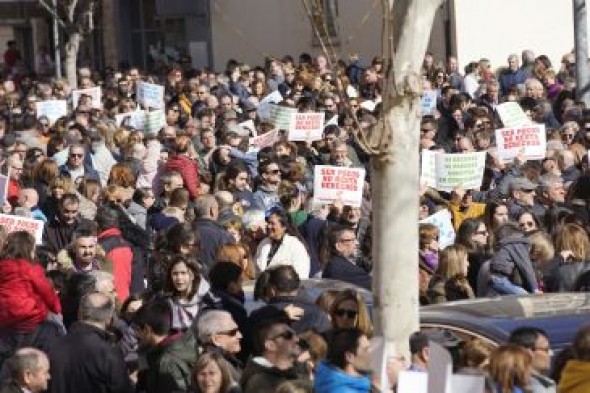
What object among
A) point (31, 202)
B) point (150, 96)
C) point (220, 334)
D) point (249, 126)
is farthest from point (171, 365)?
point (150, 96)

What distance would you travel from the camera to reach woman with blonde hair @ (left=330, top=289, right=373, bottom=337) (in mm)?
12156

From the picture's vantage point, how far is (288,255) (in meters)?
16.4

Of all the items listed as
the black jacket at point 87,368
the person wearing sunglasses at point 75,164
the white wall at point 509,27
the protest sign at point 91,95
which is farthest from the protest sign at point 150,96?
the black jacket at point 87,368

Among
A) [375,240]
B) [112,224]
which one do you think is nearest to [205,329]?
[375,240]

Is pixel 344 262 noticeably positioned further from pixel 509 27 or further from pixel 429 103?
pixel 509 27

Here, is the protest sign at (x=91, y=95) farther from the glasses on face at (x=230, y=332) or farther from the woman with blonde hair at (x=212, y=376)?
the woman with blonde hair at (x=212, y=376)

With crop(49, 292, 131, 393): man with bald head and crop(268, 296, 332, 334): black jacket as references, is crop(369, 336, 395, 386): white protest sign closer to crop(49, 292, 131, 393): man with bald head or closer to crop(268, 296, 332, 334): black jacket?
crop(268, 296, 332, 334): black jacket

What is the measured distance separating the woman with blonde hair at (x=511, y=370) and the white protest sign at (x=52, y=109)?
17798 mm

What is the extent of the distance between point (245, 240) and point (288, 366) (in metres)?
6.04

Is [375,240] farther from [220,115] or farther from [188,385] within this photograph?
[220,115]

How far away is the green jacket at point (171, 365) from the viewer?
457 inches

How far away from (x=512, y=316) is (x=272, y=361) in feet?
4.93

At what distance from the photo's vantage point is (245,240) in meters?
17.1

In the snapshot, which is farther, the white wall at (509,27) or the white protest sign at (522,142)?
the white wall at (509,27)
